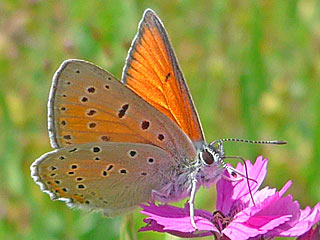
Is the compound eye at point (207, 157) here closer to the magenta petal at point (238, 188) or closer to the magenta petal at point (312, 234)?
the magenta petal at point (238, 188)

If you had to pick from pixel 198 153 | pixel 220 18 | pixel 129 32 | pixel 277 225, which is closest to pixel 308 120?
pixel 220 18

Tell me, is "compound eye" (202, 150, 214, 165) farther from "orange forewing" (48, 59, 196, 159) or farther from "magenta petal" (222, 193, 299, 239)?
"magenta petal" (222, 193, 299, 239)

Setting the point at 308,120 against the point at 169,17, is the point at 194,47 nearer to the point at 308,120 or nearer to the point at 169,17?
the point at 169,17

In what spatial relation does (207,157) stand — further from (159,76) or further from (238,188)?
(159,76)

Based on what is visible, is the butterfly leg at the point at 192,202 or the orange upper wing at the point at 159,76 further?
the orange upper wing at the point at 159,76

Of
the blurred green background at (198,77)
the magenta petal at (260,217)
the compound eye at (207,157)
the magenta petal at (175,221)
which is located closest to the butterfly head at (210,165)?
the compound eye at (207,157)

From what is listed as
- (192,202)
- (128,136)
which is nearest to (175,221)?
(192,202)

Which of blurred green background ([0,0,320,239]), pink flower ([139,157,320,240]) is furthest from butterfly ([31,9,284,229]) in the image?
blurred green background ([0,0,320,239])
